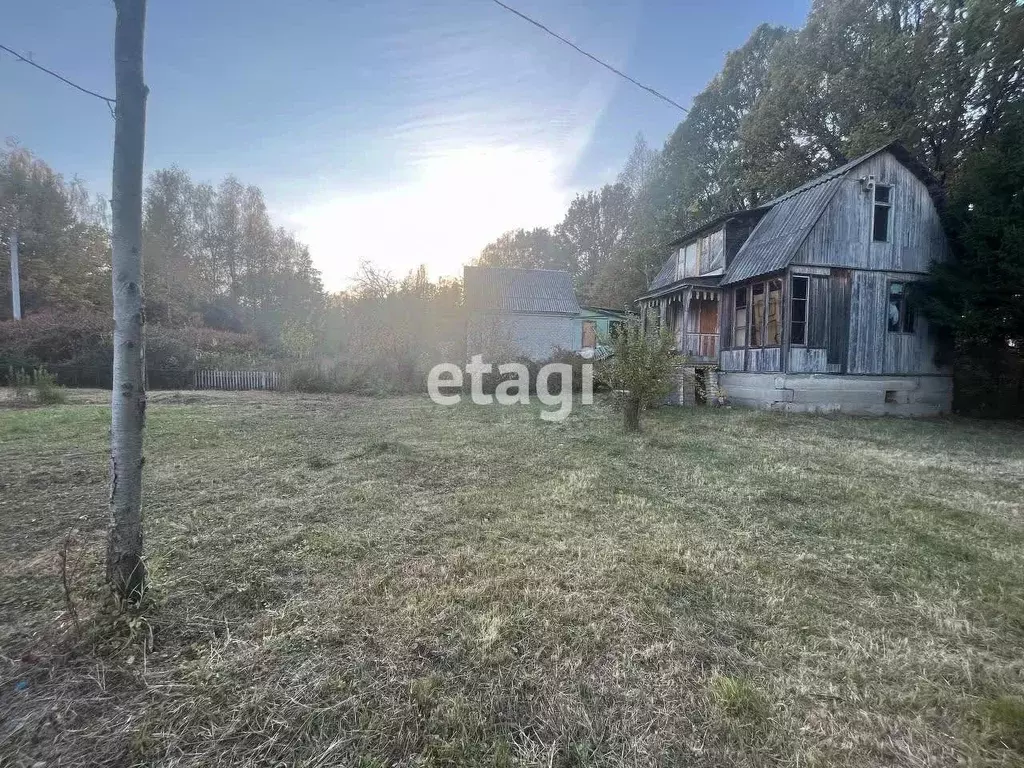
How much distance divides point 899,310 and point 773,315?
3.51 metres

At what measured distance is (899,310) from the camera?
1187cm

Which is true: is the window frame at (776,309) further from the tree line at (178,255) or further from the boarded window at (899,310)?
the tree line at (178,255)

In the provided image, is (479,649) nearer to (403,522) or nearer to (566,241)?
(403,522)

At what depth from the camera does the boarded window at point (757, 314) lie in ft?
39.4

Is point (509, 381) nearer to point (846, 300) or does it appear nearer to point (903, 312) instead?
point (846, 300)

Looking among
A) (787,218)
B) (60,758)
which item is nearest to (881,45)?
(787,218)

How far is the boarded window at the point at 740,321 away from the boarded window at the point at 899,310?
3.60m

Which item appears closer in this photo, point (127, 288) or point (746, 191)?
point (127, 288)

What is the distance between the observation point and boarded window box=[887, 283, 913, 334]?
1181 cm

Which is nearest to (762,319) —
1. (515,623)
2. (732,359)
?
(732,359)

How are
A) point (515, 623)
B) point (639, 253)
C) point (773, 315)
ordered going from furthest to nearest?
point (639, 253) → point (773, 315) → point (515, 623)

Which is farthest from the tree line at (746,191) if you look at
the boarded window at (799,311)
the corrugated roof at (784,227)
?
the boarded window at (799,311)

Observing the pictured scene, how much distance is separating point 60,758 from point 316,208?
1052 cm

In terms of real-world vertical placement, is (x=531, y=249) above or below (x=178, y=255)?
above
